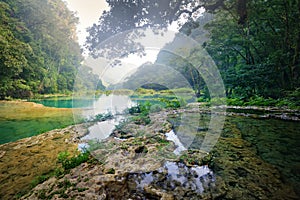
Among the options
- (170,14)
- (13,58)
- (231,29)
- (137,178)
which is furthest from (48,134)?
(13,58)

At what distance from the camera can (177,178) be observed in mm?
2184

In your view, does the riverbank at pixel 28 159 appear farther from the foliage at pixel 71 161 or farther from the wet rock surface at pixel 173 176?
the wet rock surface at pixel 173 176

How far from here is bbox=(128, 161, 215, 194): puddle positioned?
1.99m

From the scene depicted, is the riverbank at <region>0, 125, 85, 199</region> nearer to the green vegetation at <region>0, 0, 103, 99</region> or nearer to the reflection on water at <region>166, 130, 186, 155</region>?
the reflection on water at <region>166, 130, 186, 155</region>

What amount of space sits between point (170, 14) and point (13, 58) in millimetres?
13543

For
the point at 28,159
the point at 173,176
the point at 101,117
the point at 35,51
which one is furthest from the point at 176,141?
the point at 35,51

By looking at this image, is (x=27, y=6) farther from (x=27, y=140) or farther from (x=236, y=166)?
(x=236, y=166)

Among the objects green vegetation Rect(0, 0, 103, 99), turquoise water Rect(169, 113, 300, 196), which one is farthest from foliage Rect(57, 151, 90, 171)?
green vegetation Rect(0, 0, 103, 99)

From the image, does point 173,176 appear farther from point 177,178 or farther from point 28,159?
point 28,159

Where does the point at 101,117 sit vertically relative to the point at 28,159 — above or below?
above

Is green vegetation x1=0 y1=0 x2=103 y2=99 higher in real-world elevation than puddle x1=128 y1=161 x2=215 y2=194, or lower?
higher

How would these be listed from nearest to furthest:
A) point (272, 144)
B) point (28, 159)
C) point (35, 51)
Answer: point (272, 144) < point (28, 159) < point (35, 51)

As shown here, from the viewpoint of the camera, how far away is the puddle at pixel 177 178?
1989 mm

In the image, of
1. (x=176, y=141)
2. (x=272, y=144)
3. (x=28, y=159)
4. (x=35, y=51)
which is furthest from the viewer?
(x=35, y=51)
